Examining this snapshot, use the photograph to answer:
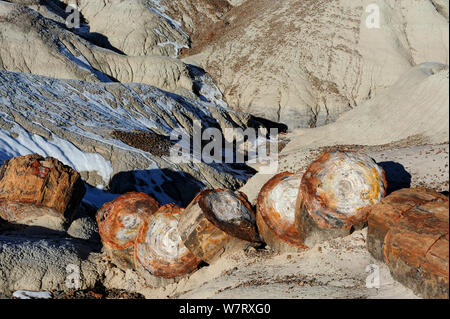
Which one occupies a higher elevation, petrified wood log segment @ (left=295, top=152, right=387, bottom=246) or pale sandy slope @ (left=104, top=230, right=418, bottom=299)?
petrified wood log segment @ (left=295, top=152, right=387, bottom=246)

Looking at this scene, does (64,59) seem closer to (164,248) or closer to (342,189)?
(164,248)

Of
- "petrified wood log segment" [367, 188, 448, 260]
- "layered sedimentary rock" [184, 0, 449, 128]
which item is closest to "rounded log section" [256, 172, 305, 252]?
"petrified wood log segment" [367, 188, 448, 260]

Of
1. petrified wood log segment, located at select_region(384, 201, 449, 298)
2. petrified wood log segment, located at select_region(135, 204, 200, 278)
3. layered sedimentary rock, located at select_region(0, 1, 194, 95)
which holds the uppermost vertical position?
layered sedimentary rock, located at select_region(0, 1, 194, 95)

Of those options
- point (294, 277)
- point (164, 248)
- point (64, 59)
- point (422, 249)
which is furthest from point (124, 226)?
point (64, 59)

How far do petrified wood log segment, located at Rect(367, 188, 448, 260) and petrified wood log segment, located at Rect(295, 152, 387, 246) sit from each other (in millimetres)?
264

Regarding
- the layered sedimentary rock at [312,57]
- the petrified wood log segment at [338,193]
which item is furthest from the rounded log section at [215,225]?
the layered sedimentary rock at [312,57]

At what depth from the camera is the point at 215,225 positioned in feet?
Result: 21.9

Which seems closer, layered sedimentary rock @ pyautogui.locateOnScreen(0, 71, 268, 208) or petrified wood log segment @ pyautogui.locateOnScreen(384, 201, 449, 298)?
petrified wood log segment @ pyautogui.locateOnScreen(384, 201, 449, 298)

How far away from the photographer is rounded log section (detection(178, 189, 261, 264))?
6.71 meters

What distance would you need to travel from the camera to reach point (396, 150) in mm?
8102

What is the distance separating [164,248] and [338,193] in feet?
9.89

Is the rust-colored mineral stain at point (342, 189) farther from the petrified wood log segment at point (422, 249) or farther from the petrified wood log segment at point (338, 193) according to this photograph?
the petrified wood log segment at point (422, 249)

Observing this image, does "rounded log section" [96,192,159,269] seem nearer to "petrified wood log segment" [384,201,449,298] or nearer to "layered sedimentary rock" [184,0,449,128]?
"petrified wood log segment" [384,201,449,298]

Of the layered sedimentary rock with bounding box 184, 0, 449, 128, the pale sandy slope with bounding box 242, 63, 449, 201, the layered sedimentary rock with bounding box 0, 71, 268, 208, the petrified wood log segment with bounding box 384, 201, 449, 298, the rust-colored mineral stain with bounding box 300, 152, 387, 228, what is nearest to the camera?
the petrified wood log segment with bounding box 384, 201, 449, 298
